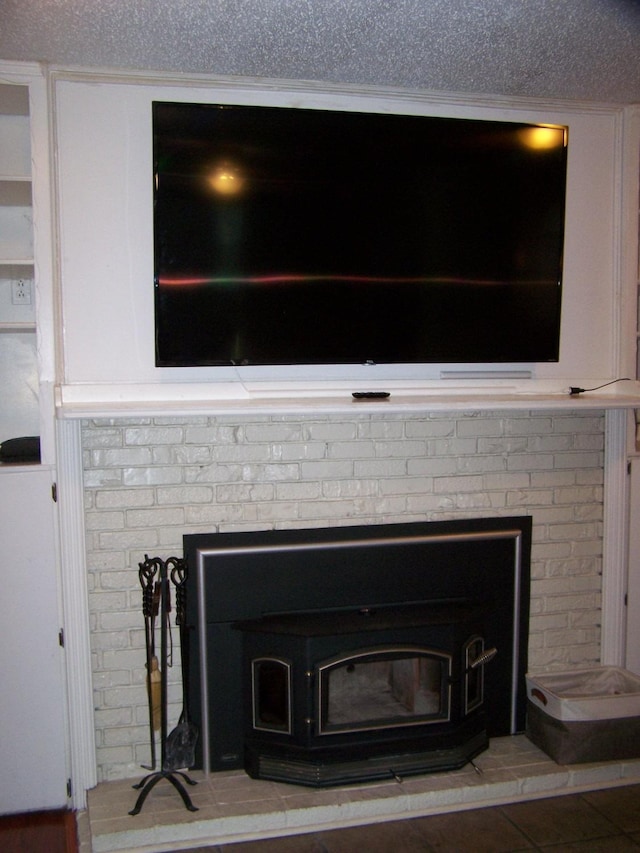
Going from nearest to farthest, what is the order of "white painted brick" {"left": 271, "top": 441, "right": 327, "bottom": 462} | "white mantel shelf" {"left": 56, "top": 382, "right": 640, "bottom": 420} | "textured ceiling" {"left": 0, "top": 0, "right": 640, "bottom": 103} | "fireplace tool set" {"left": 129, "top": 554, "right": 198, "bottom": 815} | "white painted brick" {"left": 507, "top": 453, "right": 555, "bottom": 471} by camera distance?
"textured ceiling" {"left": 0, "top": 0, "right": 640, "bottom": 103}
"white mantel shelf" {"left": 56, "top": 382, "right": 640, "bottom": 420}
"fireplace tool set" {"left": 129, "top": 554, "right": 198, "bottom": 815}
"white painted brick" {"left": 271, "top": 441, "right": 327, "bottom": 462}
"white painted brick" {"left": 507, "top": 453, "right": 555, "bottom": 471}

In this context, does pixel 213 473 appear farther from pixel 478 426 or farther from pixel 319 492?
pixel 478 426

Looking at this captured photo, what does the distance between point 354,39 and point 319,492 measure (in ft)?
4.85

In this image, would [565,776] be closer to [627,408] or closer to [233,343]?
[627,408]

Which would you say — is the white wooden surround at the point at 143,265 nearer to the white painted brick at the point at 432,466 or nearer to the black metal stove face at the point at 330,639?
the white painted brick at the point at 432,466

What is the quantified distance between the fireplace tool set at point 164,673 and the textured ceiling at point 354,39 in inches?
→ 63.1

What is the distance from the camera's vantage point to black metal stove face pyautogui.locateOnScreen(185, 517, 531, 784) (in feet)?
8.77

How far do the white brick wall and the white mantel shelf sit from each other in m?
0.11

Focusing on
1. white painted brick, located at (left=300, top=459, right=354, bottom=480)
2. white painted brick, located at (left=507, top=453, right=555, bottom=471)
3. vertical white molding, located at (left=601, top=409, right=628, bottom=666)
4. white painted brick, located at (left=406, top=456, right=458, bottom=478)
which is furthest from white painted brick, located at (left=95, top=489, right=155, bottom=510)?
vertical white molding, located at (left=601, top=409, right=628, bottom=666)

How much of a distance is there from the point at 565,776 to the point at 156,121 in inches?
103

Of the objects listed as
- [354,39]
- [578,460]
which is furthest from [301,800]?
[354,39]

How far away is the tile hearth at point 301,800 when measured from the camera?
2439mm

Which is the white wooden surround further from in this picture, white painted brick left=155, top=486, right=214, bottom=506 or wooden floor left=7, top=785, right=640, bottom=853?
wooden floor left=7, top=785, right=640, bottom=853

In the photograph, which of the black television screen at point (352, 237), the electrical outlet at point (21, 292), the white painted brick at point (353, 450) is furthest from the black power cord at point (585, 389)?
Result: the electrical outlet at point (21, 292)

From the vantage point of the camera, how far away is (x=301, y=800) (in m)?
2.59
